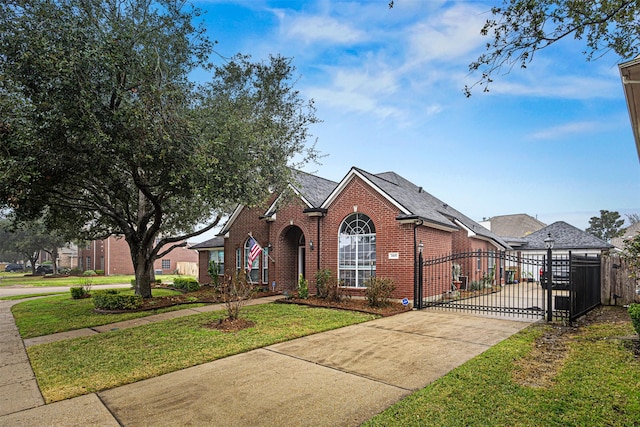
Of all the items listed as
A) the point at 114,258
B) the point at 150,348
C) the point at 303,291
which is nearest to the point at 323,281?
the point at 303,291

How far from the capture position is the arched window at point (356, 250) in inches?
573

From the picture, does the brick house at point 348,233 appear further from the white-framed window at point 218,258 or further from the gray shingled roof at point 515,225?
the gray shingled roof at point 515,225

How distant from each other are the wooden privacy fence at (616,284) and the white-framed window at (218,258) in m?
19.3

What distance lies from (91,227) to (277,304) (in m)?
10.4

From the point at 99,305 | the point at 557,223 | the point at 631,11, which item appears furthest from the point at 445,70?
the point at 557,223

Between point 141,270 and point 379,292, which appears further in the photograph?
point 141,270

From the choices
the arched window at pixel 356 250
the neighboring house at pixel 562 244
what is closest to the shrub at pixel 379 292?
the arched window at pixel 356 250

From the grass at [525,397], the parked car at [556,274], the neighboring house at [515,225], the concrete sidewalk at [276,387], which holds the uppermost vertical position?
the neighboring house at [515,225]

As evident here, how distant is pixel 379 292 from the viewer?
40.6 feet

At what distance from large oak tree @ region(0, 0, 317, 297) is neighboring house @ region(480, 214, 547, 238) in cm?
4687

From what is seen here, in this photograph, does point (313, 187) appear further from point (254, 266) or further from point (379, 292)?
point (379, 292)

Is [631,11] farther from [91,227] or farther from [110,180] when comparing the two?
[91,227]

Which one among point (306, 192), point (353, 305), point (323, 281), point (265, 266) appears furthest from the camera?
point (265, 266)

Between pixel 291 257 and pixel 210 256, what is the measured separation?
825 cm
